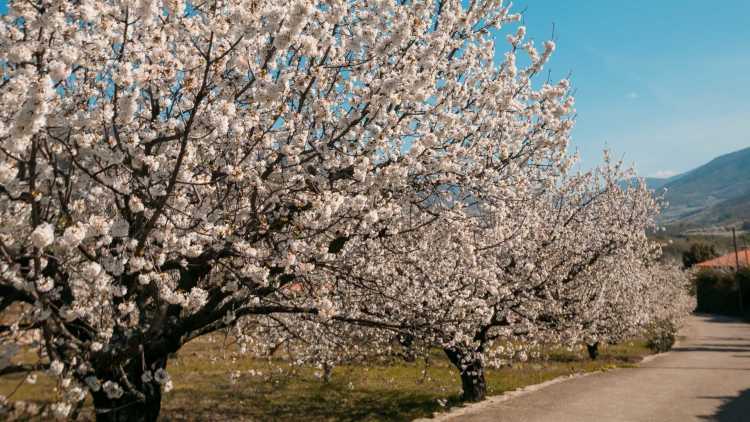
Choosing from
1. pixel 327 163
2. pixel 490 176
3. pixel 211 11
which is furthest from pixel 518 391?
pixel 211 11

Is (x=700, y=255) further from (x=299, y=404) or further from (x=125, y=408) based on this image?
(x=125, y=408)

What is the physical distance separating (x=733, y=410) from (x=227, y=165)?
13.5 metres

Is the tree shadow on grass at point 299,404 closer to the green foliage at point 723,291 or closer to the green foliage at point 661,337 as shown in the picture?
the green foliage at point 661,337

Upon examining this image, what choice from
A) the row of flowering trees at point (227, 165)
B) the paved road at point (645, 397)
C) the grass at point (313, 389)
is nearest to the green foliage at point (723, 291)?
the paved road at point (645, 397)

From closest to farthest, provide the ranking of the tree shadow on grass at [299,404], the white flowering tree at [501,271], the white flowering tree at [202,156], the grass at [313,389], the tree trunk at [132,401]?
the white flowering tree at [202,156], the tree trunk at [132,401], the white flowering tree at [501,271], the tree shadow on grass at [299,404], the grass at [313,389]

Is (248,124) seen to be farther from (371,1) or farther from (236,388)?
(236,388)

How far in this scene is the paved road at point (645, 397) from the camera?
12.0m

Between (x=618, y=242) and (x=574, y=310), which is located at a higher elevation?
(x=618, y=242)

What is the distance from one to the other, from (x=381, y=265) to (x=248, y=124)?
3779mm

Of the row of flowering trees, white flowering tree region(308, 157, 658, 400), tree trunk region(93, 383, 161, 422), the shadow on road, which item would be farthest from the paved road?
tree trunk region(93, 383, 161, 422)

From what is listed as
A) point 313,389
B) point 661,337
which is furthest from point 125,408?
point 661,337

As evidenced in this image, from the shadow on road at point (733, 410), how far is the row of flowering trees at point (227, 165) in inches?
272

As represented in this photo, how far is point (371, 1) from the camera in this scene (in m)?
6.80

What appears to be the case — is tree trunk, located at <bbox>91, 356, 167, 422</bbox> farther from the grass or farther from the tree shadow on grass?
the tree shadow on grass
